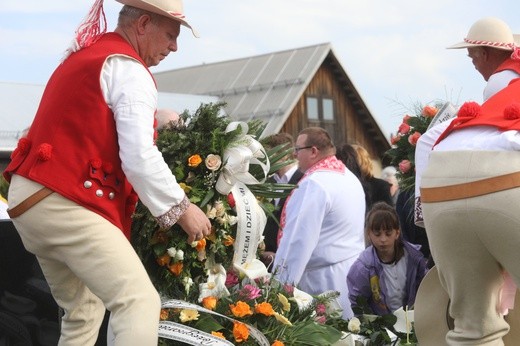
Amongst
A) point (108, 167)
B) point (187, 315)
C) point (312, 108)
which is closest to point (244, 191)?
point (187, 315)

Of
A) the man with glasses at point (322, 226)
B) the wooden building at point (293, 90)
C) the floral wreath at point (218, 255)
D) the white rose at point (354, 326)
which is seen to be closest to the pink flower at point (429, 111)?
the man with glasses at point (322, 226)

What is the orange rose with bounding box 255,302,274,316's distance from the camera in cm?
491

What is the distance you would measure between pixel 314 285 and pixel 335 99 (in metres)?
30.9

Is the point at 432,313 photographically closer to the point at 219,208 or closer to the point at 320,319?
the point at 320,319

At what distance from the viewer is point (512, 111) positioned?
4.20m

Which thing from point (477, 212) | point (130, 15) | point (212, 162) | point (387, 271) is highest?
point (130, 15)

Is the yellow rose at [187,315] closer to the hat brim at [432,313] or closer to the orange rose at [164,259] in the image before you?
the orange rose at [164,259]

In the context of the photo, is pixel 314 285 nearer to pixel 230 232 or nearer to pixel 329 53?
pixel 230 232

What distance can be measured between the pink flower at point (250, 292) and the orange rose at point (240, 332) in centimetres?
22

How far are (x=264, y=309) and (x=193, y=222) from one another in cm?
74

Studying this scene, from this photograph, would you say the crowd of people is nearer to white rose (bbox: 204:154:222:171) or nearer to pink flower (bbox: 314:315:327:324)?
white rose (bbox: 204:154:222:171)

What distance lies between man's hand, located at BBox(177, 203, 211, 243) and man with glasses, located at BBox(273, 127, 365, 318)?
2.52 metres

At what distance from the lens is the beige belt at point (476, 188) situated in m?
4.06

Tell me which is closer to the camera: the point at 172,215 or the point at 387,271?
the point at 172,215
